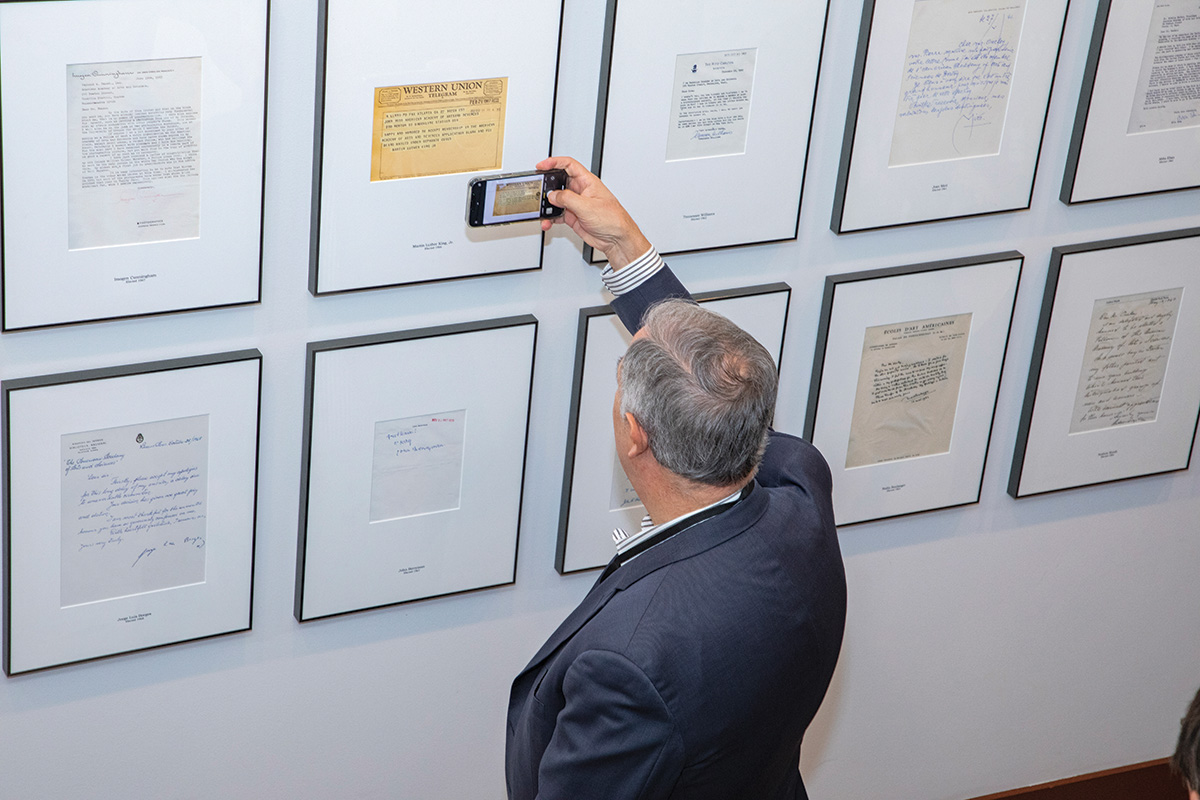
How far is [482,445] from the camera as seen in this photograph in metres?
2.76

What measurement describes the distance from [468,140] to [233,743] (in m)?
1.30

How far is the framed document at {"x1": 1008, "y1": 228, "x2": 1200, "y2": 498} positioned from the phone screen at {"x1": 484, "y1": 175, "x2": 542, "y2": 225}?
4.31 feet

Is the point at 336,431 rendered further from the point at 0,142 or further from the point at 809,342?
the point at 809,342

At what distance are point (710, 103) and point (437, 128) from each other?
548mm

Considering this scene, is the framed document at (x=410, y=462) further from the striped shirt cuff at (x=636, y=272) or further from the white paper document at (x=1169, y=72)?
the white paper document at (x=1169, y=72)

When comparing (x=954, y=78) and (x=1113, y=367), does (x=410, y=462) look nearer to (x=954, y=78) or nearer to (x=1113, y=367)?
(x=954, y=78)

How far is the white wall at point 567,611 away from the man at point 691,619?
67 centimetres

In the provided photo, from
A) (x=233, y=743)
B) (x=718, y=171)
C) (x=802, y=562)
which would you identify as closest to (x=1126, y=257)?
(x=718, y=171)

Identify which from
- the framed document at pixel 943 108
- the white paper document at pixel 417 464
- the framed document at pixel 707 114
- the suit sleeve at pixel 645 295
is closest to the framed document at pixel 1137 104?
the framed document at pixel 943 108

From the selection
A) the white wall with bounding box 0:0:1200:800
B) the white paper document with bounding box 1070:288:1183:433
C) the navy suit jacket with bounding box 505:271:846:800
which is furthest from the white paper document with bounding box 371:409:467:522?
the white paper document with bounding box 1070:288:1183:433

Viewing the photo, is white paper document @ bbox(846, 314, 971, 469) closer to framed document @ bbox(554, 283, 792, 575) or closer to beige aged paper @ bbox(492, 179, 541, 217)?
framed document @ bbox(554, 283, 792, 575)

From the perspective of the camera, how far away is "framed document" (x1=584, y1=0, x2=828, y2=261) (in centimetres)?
256

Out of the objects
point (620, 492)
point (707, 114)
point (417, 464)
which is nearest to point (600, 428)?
point (620, 492)

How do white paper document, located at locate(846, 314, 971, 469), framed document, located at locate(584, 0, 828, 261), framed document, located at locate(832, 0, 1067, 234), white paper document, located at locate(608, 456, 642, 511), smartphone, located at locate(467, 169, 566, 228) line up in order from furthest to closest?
1. white paper document, located at locate(846, 314, 971, 469)
2. white paper document, located at locate(608, 456, 642, 511)
3. framed document, located at locate(832, 0, 1067, 234)
4. framed document, located at locate(584, 0, 828, 261)
5. smartphone, located at locate(467, 169, 566, 228)
